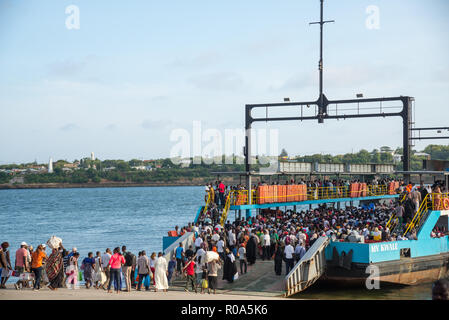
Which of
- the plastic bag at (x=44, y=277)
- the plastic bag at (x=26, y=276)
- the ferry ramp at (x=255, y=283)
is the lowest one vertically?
the ferry ramp at (x=255, y=283)

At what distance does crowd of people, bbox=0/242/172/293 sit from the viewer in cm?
1590

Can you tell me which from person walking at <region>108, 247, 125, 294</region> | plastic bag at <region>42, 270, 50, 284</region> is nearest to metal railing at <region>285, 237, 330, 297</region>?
person walking at <region>108, 247, 125, 294</region>

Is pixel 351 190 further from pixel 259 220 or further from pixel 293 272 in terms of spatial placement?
pixel 293 272

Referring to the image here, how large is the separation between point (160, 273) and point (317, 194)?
1723 cm

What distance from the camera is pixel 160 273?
16906 mm

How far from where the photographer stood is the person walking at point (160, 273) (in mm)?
16734

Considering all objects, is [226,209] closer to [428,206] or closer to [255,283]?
[255,283]

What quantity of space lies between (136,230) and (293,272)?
50389 mm

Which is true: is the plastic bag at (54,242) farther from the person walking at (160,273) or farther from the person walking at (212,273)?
the person walking at (212,273)

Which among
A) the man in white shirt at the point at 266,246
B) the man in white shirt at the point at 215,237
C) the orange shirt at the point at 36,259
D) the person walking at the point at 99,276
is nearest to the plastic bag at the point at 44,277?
the orange shirt at the point at 36,259

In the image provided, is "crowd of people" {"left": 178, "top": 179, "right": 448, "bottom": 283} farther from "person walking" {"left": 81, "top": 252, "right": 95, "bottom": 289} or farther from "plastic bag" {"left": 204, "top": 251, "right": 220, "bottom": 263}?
"person walking" {"left": 81, "top": 252, "right": 95, "bottom": 289}

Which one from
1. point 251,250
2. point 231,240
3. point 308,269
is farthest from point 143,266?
point 308,269

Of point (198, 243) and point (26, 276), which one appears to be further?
point (198, 243)
